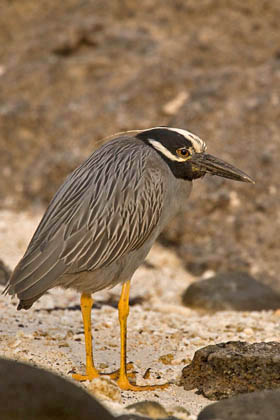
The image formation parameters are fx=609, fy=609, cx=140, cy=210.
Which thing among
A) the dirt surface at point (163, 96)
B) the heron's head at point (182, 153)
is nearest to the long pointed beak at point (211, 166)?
the heron's head at point (182, 153)

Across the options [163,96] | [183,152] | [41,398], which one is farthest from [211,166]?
[163,96]

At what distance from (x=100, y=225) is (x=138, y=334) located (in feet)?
5.28

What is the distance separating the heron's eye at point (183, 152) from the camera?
4.68m

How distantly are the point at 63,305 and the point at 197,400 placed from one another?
8.58 feet

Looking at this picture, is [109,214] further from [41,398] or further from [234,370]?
[41,398]

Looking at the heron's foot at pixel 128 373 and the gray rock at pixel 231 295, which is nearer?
the heron's foot at pixel 128 373

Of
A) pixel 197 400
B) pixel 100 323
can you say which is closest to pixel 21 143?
pixel 100 323

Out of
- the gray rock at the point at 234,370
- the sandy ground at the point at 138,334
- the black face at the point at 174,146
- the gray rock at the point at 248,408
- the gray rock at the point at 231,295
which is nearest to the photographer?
the gray rock at the point at 248,408

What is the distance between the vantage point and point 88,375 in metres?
4.39

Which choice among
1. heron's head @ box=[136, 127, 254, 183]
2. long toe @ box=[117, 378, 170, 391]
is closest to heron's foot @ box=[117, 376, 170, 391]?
long toe @ box=[117, 378, 170, 391]

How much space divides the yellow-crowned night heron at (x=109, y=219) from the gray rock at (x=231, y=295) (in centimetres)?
248

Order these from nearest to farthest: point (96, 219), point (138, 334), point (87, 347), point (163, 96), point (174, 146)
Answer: point (96, 219), point (87, 347), point (174, 146), point (138, 334), point (163, 96)

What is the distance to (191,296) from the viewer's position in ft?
23.4

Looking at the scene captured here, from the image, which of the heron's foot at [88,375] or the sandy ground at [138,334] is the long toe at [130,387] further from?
the heron's foot at [88,375]
